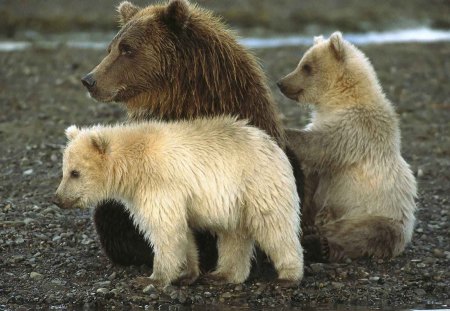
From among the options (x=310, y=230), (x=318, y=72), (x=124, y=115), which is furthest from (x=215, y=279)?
(x=124, y=115)

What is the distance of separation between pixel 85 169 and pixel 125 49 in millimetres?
952

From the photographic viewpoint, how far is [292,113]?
1331 centimetres

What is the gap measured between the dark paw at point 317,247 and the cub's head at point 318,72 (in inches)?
60.2

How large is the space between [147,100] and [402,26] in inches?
606

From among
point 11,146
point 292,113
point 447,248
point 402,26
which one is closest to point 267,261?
point 447,248

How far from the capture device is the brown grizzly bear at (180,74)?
7.29 metres

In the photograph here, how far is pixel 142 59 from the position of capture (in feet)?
23.9

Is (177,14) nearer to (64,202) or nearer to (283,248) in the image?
(64,202)

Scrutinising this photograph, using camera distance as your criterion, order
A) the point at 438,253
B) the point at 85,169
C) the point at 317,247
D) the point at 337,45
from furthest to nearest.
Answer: the point at 337,45 → the point at 438,253 → the point at 317,247 → the point at 85,169

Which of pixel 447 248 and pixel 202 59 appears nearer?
pixel 202 59

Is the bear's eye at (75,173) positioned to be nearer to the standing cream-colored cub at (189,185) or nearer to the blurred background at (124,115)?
the standing cream-colored cub at (189,185)

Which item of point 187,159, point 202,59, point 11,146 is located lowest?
point 11,146

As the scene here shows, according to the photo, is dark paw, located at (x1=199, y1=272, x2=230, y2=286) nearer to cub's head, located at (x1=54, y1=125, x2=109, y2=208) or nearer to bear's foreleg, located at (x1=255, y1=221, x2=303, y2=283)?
bear's foreleg, located at (x1=255, y1=221, x2=303, y2=283)

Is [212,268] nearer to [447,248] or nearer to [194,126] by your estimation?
[194,126]
